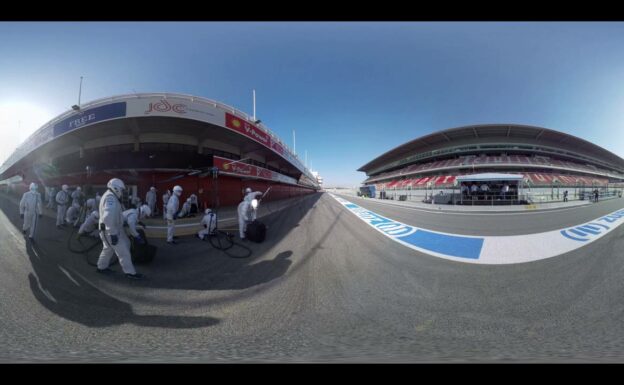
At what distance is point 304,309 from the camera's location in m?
1.98

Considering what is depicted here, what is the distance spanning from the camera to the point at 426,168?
26609mm

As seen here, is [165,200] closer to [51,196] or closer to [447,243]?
[51,196]

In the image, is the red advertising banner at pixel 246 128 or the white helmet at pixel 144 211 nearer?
the white helmet at pixel 144 211

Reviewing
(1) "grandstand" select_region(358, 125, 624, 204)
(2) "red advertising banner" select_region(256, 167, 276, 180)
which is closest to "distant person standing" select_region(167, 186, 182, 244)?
(2) "red advertising banner" select_region(256, 167, 276, 180)

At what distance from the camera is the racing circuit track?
5.11ft

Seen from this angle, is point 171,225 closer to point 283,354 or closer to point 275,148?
point 283,354

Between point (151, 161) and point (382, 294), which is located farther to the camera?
point (151, 161)

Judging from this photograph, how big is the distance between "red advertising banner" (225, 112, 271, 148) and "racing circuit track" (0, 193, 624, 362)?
11.4 ft

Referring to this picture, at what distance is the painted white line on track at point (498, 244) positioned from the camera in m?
3.28

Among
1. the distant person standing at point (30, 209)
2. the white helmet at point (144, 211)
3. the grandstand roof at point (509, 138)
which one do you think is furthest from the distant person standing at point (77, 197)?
the grandstand roof at point (509, 138)

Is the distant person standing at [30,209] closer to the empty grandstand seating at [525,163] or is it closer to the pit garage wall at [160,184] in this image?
the pit garage wall at [160,184]

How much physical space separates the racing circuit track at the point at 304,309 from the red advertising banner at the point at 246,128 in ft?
11.4
